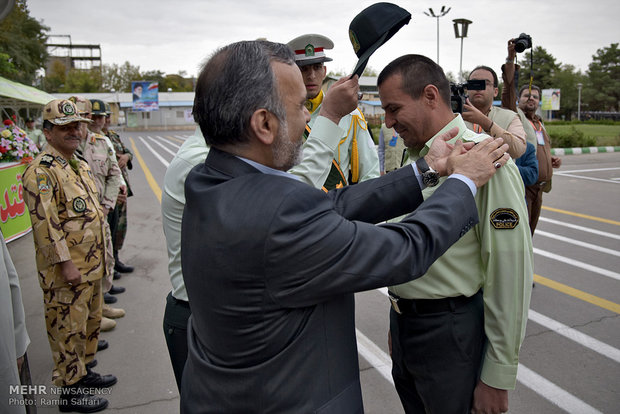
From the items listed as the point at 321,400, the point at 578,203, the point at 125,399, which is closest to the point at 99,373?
the point at 125,399

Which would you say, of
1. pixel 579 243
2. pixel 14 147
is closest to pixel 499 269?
pixel 579 243

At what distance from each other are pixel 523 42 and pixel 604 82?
266 feet

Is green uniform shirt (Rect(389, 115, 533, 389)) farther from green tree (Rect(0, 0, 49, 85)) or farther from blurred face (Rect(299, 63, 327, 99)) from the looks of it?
green tree (Rect(0, 0, 49, 85))

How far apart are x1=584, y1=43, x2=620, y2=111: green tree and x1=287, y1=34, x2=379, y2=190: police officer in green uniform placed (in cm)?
8016

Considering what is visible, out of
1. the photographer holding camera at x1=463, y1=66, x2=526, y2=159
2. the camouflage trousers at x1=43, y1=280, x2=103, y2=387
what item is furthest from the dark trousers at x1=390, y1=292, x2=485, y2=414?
the camouflage trousers at x1=43, y1=280, x2=103, y2=387

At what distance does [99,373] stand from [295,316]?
3.22 metres

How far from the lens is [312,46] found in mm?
2965

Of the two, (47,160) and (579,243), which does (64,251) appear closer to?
(47,160)

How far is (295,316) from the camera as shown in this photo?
1231 mm

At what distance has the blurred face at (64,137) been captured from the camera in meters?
3.56

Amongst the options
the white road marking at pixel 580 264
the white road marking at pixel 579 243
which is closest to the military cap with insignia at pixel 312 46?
the white road marking at pixel 580 264

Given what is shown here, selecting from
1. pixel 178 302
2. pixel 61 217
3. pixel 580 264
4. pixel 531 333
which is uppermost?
pixel 61 217

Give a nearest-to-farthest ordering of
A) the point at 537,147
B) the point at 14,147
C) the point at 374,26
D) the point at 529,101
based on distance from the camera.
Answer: the point at 374,26, the point at 537,147, the point at 529,101, the point at 14,147

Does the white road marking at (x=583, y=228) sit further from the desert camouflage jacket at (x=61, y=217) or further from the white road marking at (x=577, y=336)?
the desert camouflage jacket at (x=61, y=217)
